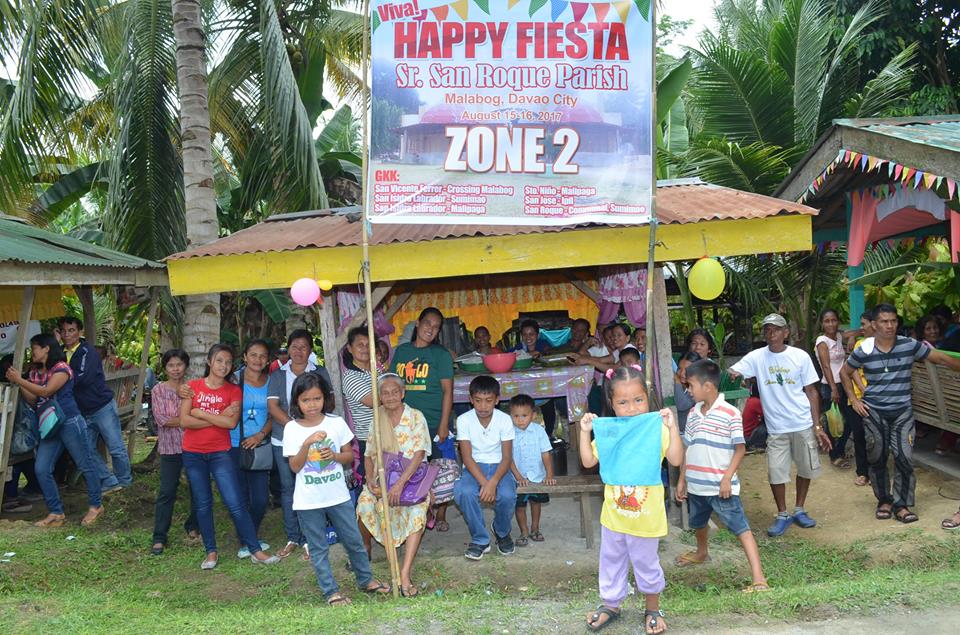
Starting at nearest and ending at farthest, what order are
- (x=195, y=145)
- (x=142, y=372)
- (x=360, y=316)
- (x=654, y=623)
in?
1. (x=654, y=623)
2. (x=360, y=316)
3. (x=195, y=145)
4. (x=142, y=372)

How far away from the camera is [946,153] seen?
6.24 meters

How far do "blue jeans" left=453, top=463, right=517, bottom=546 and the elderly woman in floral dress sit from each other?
1.29ft

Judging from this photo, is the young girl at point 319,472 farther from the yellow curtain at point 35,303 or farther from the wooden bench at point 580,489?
the yellow curtain at point 35,303

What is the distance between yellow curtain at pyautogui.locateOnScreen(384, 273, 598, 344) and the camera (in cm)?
1151

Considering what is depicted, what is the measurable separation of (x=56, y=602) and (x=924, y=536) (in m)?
6.05

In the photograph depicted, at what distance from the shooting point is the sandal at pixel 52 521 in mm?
7137

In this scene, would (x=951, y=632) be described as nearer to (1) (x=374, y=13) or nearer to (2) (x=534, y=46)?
(2) (x=534, y=46)

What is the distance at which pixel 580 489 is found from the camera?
20.0 feet

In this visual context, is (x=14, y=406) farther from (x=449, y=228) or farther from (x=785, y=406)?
(x=785, y=406)

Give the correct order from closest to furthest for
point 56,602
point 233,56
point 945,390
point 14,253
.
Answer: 1. point 56,602
2. point 14,253
3. point 945,390
4. point 233,56

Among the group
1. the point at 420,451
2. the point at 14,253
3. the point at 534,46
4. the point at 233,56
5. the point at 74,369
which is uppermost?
the point at 233,56

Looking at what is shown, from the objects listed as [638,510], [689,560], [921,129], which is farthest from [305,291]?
[921,129]

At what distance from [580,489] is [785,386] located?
186 cm

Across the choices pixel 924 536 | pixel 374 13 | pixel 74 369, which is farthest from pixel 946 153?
pixel 74 369
